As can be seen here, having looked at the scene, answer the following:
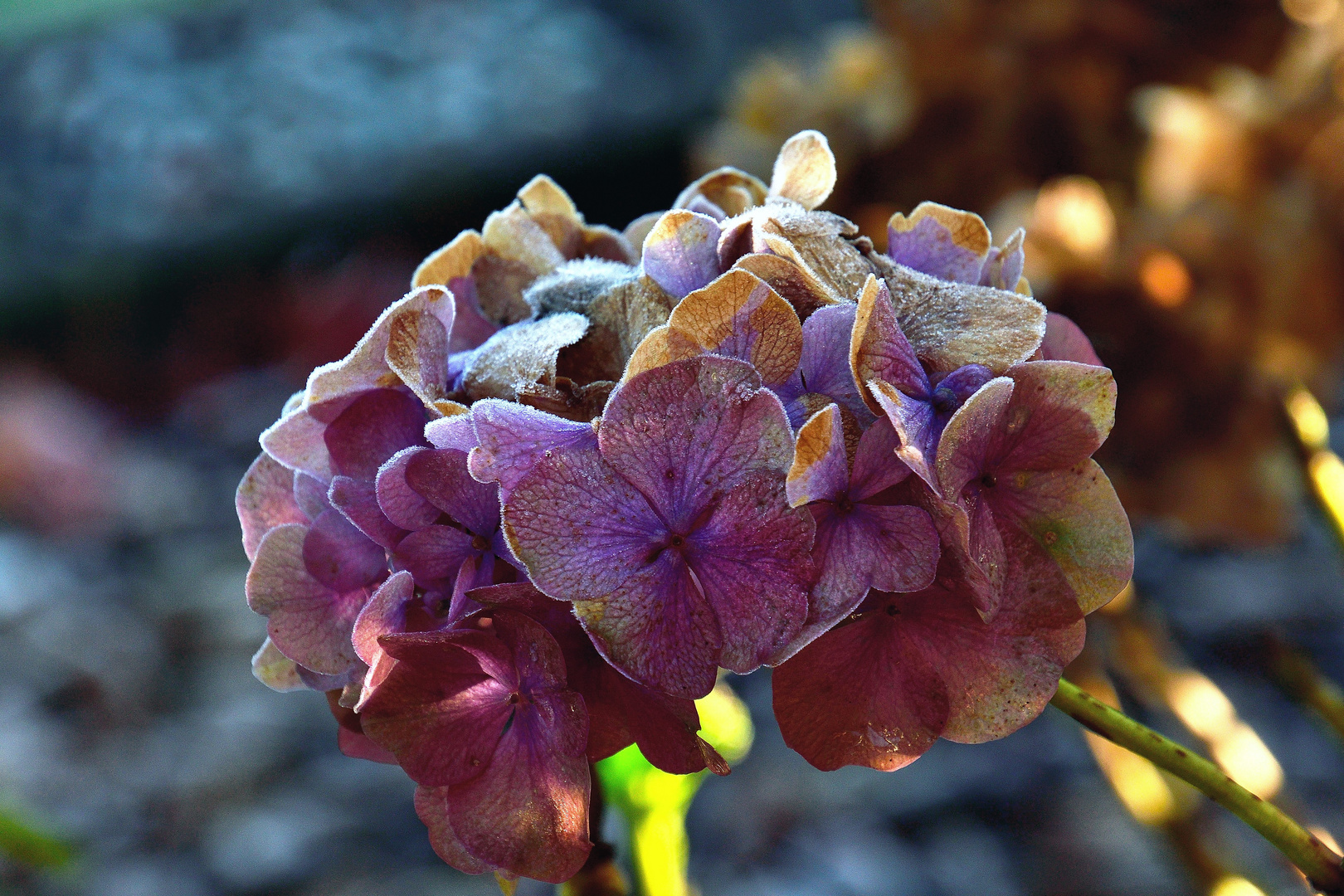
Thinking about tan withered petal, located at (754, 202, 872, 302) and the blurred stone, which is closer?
tan withered petal, located at (754, 202, 872, 302)

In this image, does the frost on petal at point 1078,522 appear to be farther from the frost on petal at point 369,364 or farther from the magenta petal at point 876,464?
the frost on petal at point 369,364

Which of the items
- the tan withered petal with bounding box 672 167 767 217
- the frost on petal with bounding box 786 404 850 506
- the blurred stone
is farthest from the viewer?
the blurred stone

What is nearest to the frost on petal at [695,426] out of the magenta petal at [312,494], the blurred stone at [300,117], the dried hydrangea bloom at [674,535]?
the dried hydrangea bloom at [674,535]

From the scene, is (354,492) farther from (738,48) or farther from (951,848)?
(738,48)

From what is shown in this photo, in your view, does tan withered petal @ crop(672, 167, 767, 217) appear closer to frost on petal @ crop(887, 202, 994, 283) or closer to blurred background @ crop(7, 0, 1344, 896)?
frost on petal @ crop(887, 202, 994, 283)

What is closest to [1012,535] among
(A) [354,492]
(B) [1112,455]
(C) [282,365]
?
(A) [354,492]

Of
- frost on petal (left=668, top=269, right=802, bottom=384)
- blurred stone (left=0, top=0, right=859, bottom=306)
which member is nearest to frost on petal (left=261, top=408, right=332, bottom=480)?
frost on petal (left=668, top=269, right=802, bottom=384)

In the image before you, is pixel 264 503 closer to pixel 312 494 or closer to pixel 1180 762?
pixel 312 494
